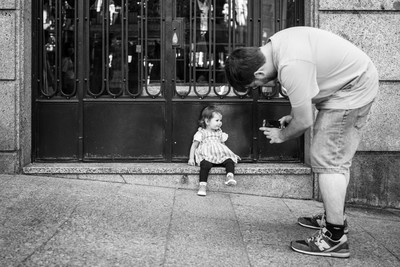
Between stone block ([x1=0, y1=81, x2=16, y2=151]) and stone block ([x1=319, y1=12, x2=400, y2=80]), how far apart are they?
3435 millimetres

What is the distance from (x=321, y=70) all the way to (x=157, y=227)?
1792mm

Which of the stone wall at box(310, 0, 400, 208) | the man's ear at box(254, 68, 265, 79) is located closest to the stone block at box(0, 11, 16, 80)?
the man's ear at box(254, 68, 265, 79)

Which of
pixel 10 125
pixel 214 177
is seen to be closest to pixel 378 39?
pixel 214 177

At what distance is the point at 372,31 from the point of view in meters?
5.42

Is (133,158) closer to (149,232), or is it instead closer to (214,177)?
(214,177)

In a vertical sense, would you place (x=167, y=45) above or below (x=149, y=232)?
above

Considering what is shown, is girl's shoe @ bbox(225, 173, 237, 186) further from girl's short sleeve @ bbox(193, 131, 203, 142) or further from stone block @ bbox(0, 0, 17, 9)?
stone block @ bbox(0, 0, 17, 9)

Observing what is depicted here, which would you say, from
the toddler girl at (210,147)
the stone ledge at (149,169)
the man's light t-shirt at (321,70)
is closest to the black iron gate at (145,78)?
the toddler girl at (210,147)

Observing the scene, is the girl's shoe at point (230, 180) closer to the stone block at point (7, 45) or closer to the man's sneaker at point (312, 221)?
the man's sneaker at point (312, 221)

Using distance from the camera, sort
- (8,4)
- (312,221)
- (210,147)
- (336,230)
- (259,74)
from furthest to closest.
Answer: (210,147), (8,4), (312,221), (336,230), (259,74)

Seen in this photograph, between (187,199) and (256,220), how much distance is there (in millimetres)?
842

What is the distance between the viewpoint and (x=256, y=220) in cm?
443

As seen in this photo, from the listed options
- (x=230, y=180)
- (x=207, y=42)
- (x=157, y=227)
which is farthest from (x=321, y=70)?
(x=207, y=42)

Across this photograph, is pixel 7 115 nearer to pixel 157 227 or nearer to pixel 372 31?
pixel 157 227
